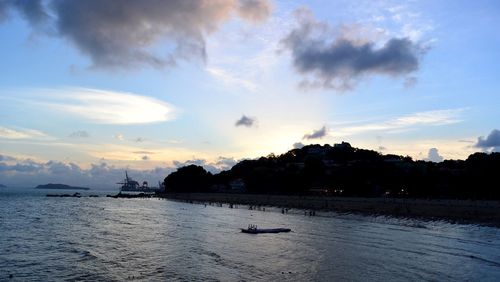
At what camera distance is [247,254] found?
3934 cm

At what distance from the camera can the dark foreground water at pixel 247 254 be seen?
100 feet

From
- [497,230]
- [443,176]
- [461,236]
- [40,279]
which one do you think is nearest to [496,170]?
[443,176]

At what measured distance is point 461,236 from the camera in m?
52.6

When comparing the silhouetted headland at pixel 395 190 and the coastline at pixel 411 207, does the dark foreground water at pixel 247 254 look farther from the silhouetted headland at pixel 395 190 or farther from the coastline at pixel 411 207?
the silhouetted headland at pixel 395 190

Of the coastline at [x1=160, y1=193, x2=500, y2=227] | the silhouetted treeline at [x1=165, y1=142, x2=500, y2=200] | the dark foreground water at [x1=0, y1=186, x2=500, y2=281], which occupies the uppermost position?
the silhouetted treeline at [x1=165, y1=142, x2=500, y2=200]

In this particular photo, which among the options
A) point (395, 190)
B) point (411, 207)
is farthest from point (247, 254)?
point (395, 190)

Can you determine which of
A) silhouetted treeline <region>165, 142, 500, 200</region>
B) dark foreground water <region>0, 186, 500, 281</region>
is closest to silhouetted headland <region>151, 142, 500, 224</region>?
silhouetted treeline <region>165, 142, 500, 200</region>

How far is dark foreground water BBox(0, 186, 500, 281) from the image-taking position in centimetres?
3048

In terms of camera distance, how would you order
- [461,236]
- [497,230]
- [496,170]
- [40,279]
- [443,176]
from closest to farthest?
[40,279] → [461,236] → [497,230] → [496,170] → [443,176]

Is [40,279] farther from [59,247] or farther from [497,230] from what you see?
[497,230]

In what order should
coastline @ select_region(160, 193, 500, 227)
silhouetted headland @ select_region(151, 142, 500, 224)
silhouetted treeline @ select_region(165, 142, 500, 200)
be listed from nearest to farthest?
coastline @ select_region(160, 193, 500, 227) → silhouetted headland @ select_region(151, 142, 500, 224) → silhouetted treeline @ select_region(165, 142, 500, 200)

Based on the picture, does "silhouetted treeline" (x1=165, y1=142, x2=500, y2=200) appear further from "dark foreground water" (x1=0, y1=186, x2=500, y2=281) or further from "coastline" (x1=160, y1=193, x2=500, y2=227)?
"dark foreground water" (x1=0, y1=186, x2=500, y2=281)

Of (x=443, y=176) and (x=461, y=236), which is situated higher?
(x=443, y=176)

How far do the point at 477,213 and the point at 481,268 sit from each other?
4125 cm
